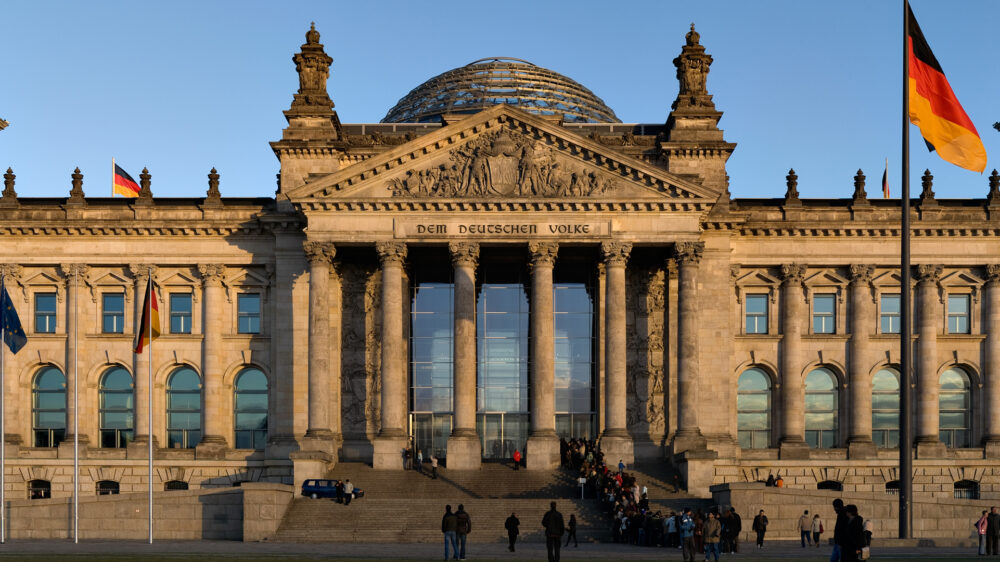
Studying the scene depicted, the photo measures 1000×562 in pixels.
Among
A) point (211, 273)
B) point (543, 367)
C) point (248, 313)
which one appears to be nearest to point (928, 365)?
point (543, 367)

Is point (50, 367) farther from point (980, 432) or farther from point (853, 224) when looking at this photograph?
point (980, 432)

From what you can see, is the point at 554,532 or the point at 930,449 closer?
the point at 554,532

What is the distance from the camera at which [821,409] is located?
241 feet

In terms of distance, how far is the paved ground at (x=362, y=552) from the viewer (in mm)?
42062

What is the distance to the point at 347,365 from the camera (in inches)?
2800

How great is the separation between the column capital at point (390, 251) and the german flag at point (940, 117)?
36.1 m

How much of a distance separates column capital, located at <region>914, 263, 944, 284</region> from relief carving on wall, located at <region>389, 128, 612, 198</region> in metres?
19.3

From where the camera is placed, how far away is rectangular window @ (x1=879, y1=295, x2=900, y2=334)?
73.7 meters

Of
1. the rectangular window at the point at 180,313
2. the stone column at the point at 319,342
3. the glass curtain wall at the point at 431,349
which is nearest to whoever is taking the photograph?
the stone column at the point at 319,342

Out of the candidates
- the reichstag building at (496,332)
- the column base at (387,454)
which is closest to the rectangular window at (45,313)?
the reichstag building at (496,332)

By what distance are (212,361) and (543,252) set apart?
19546 mm

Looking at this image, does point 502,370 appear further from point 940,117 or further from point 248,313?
point 940,117

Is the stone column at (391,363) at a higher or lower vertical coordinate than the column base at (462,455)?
higher

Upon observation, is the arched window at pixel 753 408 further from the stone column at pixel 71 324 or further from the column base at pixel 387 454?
the stone column at pixel 71 324
